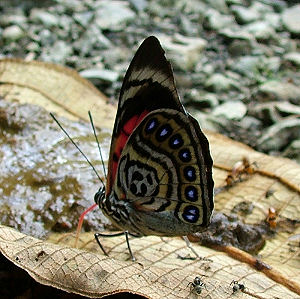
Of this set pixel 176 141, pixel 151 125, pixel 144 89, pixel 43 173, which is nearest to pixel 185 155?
pixel 176 141

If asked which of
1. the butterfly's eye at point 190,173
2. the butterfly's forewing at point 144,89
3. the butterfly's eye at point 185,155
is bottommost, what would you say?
the butterfly's eye at point 190,173

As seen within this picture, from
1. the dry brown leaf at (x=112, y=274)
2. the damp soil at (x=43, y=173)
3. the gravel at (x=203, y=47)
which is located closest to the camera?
the dry brown leaf at (x=112, y=274)

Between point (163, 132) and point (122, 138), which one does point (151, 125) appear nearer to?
point (163, 132)

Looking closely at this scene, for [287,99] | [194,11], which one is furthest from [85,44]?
[287,99]

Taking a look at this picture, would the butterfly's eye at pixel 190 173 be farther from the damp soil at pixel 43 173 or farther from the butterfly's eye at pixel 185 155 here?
the damp soil at pixel 43 173

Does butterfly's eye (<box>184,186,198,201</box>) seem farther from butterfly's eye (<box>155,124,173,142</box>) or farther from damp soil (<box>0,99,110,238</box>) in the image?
damp soil (<box>0,99,110,238</box>)

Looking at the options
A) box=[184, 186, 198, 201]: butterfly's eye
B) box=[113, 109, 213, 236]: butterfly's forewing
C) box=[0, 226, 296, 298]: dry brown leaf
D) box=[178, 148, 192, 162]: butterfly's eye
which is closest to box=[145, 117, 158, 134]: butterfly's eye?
box=[113, 109, 213, 236]: butterfly's forewing

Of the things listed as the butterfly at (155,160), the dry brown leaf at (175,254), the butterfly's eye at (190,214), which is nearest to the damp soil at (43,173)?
the dry brown leaf at (175,254)
